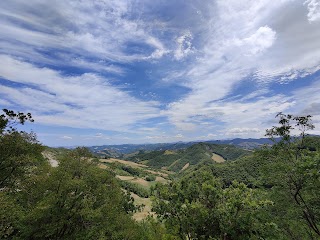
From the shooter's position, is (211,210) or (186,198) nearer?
(211,210)

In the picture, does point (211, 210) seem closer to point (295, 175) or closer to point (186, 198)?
point (186, 198)

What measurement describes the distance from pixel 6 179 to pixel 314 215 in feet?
77.2

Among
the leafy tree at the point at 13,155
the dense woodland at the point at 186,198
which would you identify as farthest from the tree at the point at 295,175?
the leafy tree at the point at 13,155

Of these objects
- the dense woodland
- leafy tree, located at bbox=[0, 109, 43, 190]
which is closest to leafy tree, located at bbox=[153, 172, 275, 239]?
the dense woodland

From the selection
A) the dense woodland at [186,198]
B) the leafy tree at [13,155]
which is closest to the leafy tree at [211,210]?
the dense woodland at [186,198]

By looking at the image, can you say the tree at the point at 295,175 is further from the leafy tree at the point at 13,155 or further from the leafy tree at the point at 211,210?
the leafy tree at the point at 13,155

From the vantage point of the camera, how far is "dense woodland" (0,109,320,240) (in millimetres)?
13391

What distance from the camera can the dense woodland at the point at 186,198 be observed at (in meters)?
13.4

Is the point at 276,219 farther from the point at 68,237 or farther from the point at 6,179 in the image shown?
the point at 6,179

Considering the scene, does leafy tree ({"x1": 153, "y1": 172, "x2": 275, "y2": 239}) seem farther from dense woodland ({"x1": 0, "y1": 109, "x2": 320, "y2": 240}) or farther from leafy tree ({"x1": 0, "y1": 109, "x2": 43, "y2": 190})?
leafy tree ({"x1": 0, "y1": 109, "x2": 43, "y2": 190})

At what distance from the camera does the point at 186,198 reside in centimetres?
1522

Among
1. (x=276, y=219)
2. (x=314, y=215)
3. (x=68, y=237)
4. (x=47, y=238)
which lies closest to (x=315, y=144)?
(x=314, y=215)

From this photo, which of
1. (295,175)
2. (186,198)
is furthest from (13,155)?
(295,175)

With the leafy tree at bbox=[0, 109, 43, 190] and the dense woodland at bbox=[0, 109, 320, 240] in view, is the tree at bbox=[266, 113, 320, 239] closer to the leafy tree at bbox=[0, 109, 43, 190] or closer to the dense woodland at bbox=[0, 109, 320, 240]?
the dense woodland at bbox=[0, 109, 320, 240]
